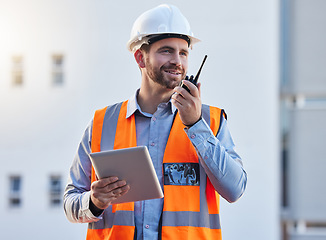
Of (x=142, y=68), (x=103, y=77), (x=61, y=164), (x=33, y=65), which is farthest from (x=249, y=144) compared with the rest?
(x=142, y=68)

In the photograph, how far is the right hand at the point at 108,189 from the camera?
1.76 metres

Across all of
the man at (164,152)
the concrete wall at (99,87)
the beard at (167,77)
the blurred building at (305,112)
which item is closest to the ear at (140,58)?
the man at (164,152)

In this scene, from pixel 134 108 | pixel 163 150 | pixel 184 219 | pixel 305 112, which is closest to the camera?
pixel 184 219

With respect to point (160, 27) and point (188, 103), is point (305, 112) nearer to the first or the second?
point (160, 27)

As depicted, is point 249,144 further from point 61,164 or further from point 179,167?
point 179,167

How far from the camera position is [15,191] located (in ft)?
29.5

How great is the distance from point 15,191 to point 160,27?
24.6 feet

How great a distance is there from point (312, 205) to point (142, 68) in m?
6.16

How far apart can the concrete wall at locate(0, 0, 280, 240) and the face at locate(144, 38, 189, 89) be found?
5608mm

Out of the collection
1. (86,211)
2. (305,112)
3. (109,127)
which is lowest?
(86,211)

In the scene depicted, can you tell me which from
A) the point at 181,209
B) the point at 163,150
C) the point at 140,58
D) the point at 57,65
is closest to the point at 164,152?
the point at 163,150

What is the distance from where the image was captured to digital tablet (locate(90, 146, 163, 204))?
1684mm

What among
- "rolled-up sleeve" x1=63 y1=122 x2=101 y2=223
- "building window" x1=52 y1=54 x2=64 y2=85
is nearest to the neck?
"rolled-up sleeve" x1=63 y1=122 x2=101 y2=223

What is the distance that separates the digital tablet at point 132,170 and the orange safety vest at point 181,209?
0.13m
